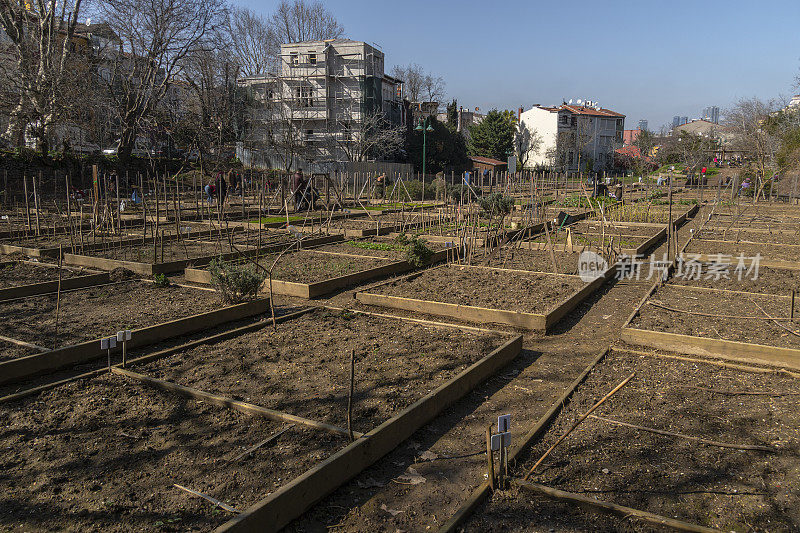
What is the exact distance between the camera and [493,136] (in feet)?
185

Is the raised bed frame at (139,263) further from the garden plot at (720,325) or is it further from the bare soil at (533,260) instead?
the garden plot at (720,325)

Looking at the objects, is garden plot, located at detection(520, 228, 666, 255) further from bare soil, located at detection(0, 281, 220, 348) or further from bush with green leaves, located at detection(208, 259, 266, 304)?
bare soil, located at detection(0, 281, 220, 348)

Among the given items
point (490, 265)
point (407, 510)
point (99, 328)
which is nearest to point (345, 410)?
point (407, 510)

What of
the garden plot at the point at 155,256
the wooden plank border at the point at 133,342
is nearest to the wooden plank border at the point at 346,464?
the wooden plank border at the point at 133,342

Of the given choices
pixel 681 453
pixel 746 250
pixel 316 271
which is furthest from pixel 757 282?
pixel 316 271

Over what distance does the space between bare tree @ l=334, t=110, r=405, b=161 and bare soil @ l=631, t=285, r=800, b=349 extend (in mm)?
34736

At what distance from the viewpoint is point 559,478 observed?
3219mm

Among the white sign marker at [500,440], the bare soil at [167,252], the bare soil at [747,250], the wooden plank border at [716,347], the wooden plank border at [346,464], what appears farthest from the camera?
the bare soil at [747,250]

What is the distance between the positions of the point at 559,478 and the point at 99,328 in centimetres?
497

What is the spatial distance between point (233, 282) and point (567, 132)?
6108 centimetres

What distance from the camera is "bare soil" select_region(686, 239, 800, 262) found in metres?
11.0

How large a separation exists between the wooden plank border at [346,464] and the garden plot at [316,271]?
3.57 metres

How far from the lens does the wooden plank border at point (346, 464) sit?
8.91ft

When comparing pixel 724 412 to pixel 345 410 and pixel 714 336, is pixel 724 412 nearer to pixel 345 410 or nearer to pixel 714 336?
pixel 714 336
